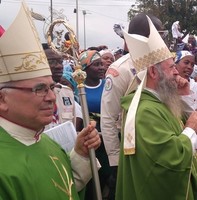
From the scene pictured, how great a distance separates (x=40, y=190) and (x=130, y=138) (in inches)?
40.8

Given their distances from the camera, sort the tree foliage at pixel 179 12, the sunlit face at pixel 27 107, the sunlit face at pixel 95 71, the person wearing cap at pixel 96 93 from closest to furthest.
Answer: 1. the sunlit face at pixel 27 107
2. the person wearing cap at pixel 96 93
3. the sunlit face at pixel 95 71
4. the tree foliage at pixel 179 12

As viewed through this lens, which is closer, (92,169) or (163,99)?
(92,169)

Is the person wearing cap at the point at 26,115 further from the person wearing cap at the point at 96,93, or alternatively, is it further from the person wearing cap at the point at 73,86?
the person wearing cap at the point at 96,93

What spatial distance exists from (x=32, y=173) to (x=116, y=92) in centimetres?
196

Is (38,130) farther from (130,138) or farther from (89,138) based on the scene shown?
(130,138)

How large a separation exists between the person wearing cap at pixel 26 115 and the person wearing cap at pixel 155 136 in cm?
78

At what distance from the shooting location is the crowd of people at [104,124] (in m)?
2.02

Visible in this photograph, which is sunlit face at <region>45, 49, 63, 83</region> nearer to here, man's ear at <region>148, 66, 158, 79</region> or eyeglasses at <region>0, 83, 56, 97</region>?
man's ear at <region>148, 66, 158, 79</region>

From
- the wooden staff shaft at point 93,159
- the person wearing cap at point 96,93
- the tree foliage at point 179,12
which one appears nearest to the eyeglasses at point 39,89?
the wooden staff shaft at point 93,159

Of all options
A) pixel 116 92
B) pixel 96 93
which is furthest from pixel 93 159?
pixel 96 93

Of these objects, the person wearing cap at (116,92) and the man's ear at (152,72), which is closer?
the man's ear at (152,72)

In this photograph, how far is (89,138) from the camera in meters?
2.44

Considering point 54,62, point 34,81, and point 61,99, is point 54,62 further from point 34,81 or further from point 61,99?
point 34,81

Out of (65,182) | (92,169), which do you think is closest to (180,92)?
(92,169)
